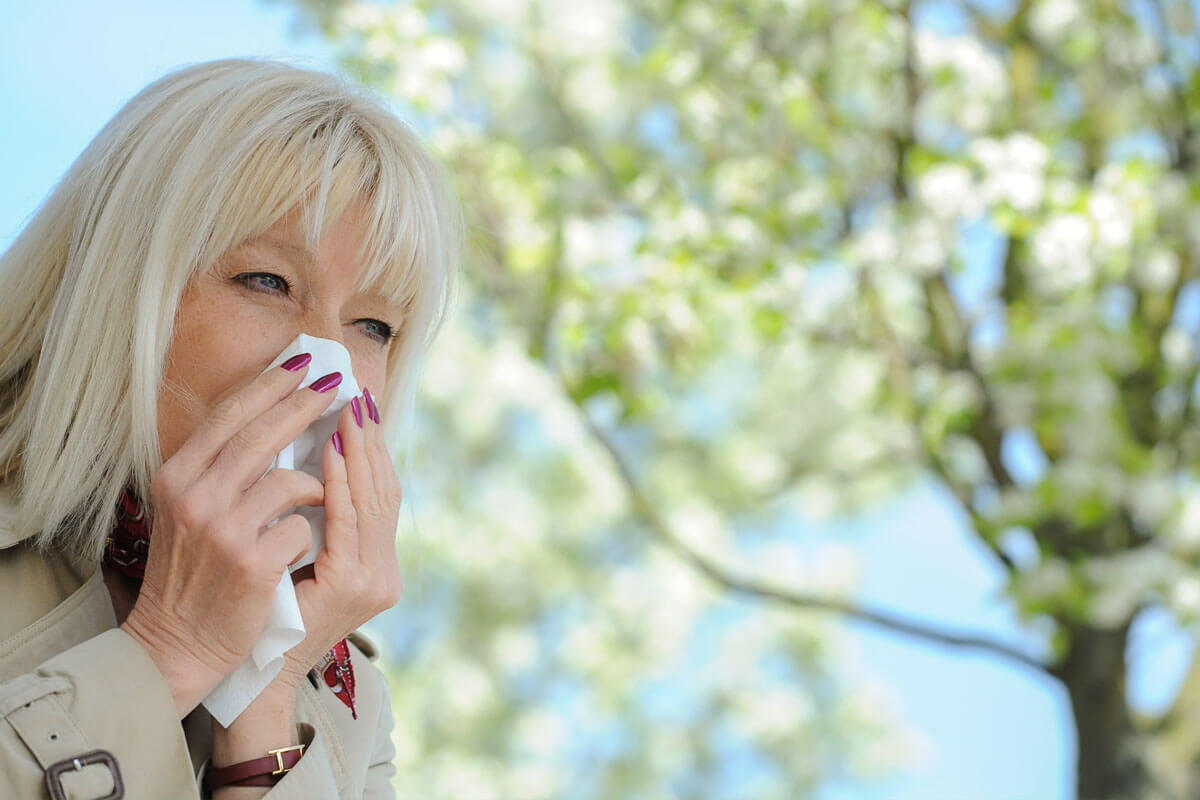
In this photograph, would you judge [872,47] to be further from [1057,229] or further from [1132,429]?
[1132,429]

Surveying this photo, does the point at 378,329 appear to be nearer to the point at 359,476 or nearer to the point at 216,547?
the point at 359,476

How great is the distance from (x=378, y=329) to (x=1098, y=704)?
3585 mm

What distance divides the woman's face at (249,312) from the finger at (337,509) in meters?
0.08

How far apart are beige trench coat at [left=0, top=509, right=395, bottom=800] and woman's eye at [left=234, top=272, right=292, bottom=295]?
11.5 inches

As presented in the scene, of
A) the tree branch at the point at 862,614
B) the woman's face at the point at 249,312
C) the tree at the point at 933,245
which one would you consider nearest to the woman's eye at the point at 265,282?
the woman's face at the point at 249,312

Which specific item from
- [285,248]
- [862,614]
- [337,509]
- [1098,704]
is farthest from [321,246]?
[1098,704]

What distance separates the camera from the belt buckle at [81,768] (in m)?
0.80

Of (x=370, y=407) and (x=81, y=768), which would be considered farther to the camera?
(x=370, y=407)

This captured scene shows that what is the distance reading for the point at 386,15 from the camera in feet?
12.8

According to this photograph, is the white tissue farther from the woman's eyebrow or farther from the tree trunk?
the tree trunk

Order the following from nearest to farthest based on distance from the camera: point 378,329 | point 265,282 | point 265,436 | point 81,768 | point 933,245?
point 81,768 → point 265,436 → point 265,282 → point 378,329 → point 933,245

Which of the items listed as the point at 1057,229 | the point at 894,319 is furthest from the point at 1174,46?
the point at 894,319

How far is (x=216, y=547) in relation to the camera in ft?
2.91

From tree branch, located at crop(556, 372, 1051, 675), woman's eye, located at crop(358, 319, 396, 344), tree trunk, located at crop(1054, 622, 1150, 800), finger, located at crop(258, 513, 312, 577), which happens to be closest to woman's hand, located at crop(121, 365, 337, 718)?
finger, located at crop(258, 513, 312, 577)
